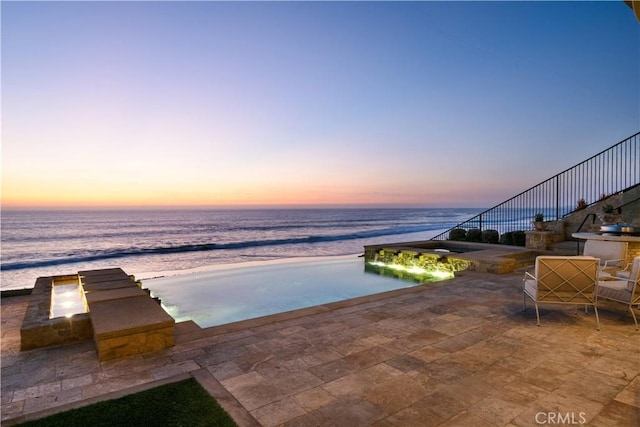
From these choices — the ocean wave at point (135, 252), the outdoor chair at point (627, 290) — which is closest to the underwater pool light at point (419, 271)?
the outdoor chair at point (627, 290)

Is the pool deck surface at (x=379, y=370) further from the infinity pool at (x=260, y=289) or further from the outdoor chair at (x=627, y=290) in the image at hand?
the infinity pool at (x=260, y=289)

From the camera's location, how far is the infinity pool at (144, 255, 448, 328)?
6.89m

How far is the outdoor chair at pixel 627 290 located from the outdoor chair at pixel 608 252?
1.53 meters

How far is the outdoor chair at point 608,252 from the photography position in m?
5.86

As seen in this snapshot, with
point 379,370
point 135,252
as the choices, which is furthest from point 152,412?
point 135,252

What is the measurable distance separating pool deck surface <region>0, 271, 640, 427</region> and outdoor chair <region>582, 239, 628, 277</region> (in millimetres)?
1503

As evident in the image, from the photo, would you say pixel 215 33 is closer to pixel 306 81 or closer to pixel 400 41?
pixel 306 81

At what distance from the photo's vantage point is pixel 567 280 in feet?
14.0

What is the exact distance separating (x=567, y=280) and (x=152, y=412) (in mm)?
4877

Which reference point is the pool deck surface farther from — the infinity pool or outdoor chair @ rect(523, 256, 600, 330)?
the infinity pool

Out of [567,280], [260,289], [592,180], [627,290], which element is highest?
[592,180]

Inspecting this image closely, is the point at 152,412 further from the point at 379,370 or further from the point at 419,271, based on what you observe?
the point at 419,271

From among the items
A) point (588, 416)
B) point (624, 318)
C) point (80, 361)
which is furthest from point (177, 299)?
point (624, 318)

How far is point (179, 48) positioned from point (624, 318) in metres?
12.5
